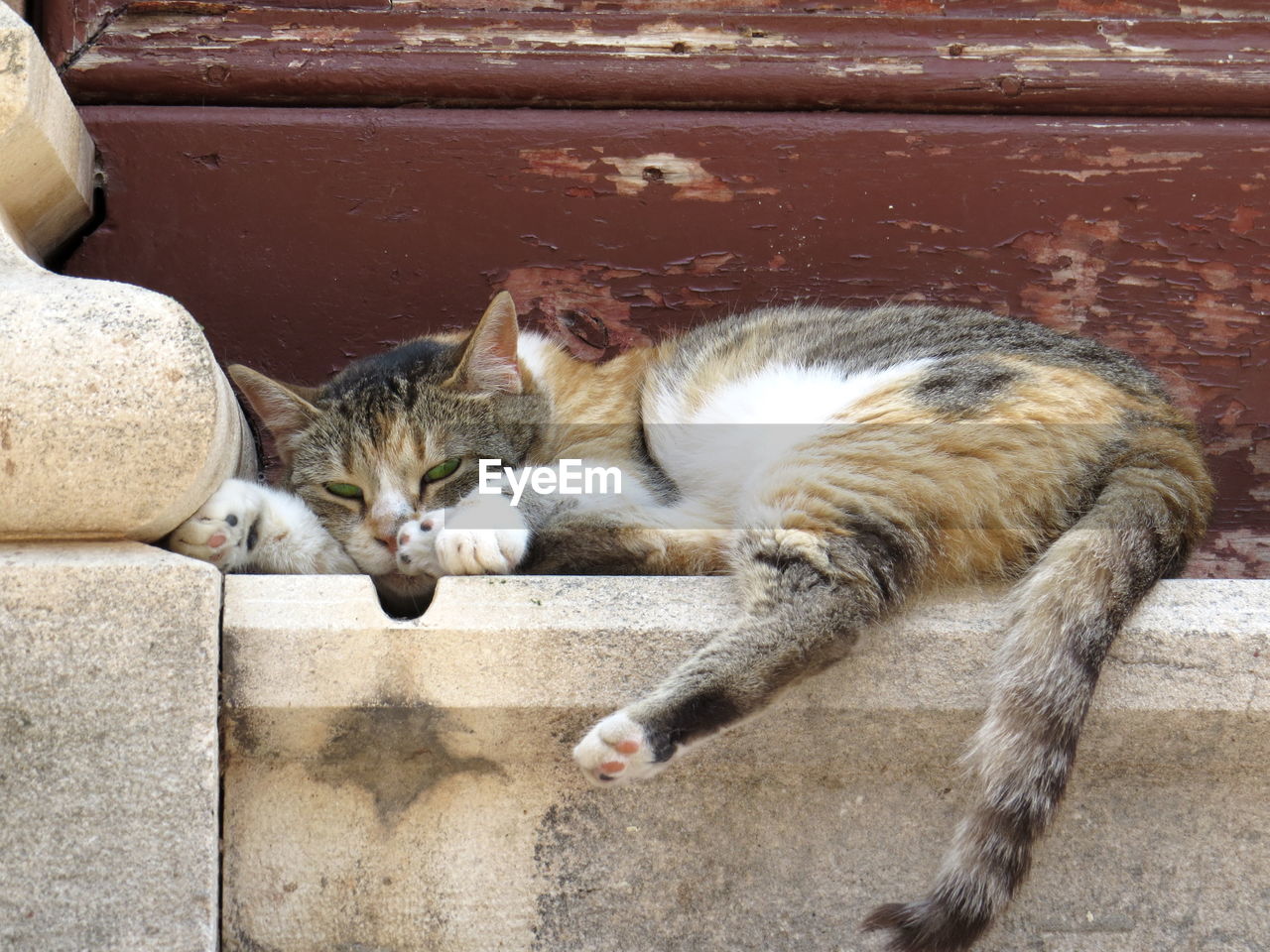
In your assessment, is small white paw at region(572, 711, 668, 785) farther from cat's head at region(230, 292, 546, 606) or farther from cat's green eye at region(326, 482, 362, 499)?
cat's green eye at region(326, 482, 362, 499)

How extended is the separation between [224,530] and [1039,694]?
1.42 meters

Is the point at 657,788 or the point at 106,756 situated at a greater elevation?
the point at 106,756

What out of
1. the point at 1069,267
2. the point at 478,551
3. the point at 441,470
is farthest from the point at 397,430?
the point at 1069,267

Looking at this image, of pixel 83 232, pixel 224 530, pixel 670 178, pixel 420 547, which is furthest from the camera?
pixel 670 178

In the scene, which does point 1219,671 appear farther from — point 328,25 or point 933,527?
point 328,25

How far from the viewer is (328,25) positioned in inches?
122

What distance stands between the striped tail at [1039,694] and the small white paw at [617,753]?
40 cm

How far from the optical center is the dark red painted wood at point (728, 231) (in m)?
3.05

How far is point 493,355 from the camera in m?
2.72

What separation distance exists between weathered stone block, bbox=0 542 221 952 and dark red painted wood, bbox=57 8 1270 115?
165cm

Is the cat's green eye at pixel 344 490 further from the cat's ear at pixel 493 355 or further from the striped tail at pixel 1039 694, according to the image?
the striped tail at pixel 1039 694

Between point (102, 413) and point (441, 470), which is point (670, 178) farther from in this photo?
point (102, 413)

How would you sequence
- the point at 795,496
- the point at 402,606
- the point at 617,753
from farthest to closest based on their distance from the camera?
the point at 402,606 < the point at 795,496 < the point at 617,753

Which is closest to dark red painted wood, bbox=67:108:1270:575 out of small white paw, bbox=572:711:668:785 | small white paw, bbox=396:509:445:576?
small white paw, bbox=396:509:445:576
